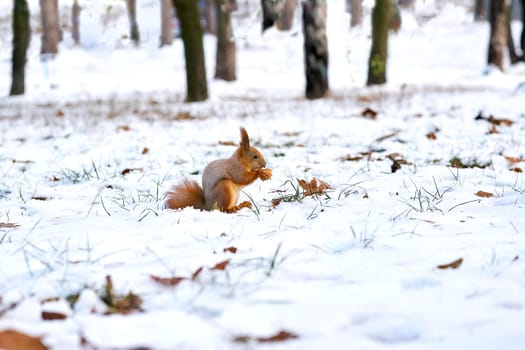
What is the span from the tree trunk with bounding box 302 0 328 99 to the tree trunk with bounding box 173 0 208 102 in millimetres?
2145

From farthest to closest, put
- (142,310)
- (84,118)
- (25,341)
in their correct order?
1. (84,118)
2. (142,310)
3. (25,341)

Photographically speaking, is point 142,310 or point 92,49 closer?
point 142,310

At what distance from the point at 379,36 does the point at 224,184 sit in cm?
1281

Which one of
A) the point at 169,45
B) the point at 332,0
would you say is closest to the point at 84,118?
the point at 332,0

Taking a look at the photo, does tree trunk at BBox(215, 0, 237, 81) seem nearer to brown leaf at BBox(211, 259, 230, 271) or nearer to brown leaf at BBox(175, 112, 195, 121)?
brown leaf at BBox(175, 112, 195, 121)

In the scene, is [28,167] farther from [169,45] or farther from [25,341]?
[169,45]

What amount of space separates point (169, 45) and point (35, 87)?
34.7 feet

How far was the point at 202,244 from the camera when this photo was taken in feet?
7.88

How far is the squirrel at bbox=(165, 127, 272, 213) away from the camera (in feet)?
10.00

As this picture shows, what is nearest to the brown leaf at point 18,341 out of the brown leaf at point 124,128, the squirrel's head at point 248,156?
the squirrel's head at point 248,156

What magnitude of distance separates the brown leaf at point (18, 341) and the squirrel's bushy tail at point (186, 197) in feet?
5.29

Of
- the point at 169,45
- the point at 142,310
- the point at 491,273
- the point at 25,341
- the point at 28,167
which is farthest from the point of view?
the point at 169,45

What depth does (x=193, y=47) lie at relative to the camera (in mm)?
11148

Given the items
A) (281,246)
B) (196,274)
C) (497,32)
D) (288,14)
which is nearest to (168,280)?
(196,274)
